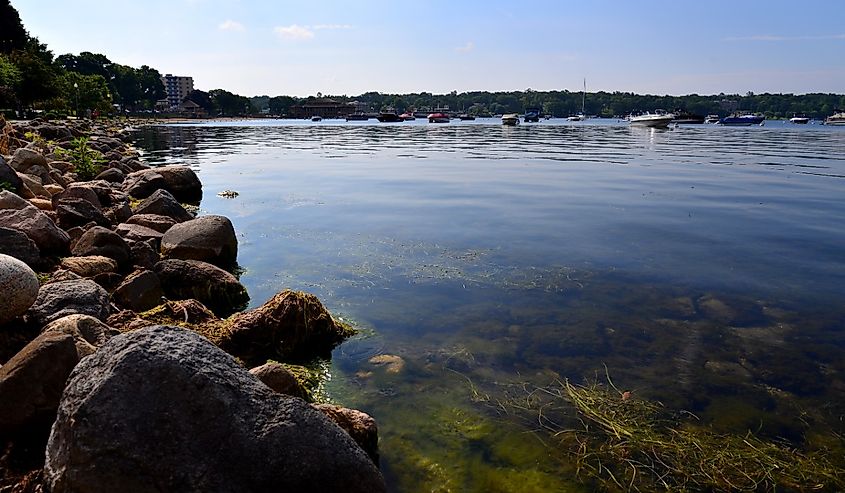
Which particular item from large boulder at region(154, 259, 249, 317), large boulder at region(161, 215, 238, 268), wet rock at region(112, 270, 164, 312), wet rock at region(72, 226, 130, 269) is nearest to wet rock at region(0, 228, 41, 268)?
wet rock at region(72, 226, 130, 269)

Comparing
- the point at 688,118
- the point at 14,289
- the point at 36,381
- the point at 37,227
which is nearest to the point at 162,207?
the point at 37,227

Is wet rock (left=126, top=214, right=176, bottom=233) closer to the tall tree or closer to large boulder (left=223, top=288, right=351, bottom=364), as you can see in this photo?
large boulder (left=223, top=288, right=351, bottom=364)

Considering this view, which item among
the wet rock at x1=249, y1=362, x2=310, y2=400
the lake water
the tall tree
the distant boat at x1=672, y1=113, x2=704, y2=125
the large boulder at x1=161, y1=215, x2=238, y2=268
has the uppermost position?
the tall tree

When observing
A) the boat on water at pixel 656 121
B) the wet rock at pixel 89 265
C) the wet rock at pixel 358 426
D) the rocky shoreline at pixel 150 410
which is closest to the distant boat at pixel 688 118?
the boat on water at pixel 656 121

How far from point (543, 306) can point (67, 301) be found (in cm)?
704

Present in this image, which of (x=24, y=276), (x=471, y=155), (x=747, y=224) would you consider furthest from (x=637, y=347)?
(x=471, y=155)

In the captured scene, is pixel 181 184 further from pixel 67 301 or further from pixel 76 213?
pixel 67 301

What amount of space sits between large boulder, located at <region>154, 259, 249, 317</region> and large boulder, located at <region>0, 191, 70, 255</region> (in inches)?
67.9

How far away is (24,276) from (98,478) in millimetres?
3602

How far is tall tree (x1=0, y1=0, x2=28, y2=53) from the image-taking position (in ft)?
269

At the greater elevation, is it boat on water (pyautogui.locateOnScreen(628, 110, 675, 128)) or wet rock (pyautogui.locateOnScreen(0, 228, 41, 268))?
boat on water (pyautogui.locateOnScreen(628, 110, 675, 128))

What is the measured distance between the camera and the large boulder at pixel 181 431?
3.60 metres

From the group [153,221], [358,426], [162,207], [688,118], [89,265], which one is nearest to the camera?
[358,426]

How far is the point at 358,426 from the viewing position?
17.9 ft
